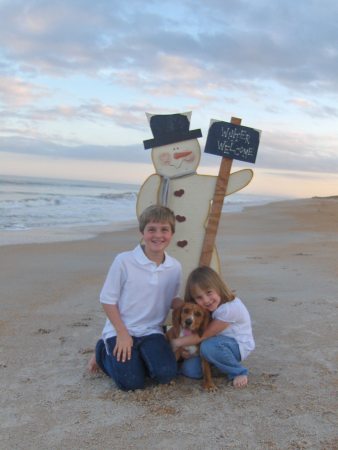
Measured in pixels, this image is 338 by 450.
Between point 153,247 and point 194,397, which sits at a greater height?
point 153,247

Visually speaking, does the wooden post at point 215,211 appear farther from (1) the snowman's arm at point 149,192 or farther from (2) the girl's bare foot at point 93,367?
(2) the girl's bare foot at point 93,367

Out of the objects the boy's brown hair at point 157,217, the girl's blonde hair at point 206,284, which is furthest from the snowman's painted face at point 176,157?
the girl's blonde hair at point 206,284

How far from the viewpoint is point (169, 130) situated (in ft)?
15.6

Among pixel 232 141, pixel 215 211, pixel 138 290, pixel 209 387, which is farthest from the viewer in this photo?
pixel 215 211

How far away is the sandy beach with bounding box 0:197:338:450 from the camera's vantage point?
2.97m

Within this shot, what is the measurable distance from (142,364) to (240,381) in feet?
2.25

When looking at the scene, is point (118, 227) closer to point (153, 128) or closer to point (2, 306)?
point (2, 306)

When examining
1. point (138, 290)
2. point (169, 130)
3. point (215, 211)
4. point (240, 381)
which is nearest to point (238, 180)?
point (215, 211)

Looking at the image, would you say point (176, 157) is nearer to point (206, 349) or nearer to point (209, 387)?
point (206, 349)

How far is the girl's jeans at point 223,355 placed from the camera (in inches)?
147

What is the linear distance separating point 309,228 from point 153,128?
1185cm

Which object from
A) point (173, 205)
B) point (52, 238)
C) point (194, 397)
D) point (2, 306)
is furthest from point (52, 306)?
point (52, 238)

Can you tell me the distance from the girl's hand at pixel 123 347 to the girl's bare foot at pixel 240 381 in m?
0.74

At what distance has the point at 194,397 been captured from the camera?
3.51 m
